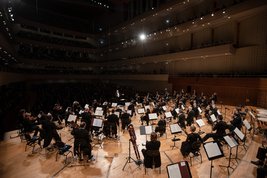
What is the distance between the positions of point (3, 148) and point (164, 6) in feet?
73.5

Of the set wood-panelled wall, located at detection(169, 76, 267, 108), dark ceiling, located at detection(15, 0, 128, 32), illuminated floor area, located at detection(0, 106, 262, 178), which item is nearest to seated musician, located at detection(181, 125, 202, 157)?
illuminated floor area, located at detection(0, 106, 262, 178)

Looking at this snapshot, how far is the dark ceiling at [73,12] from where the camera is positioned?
31.6 meters

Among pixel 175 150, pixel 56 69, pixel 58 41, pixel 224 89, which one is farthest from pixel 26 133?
pixel 58 41

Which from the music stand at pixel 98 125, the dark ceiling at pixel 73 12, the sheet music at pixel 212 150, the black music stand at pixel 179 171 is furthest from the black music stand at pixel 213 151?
the dark ceiling at pixel 73 12

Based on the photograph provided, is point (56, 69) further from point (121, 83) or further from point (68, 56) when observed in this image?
point (121, 83)

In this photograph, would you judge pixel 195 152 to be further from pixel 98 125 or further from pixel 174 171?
pixel 98 125

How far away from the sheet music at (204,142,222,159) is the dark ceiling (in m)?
27.2

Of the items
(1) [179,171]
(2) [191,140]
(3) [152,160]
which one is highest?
(1) [179,171]

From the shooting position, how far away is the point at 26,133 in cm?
801

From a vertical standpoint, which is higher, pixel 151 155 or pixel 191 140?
pixel 191 140

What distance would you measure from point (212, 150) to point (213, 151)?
0.03 m

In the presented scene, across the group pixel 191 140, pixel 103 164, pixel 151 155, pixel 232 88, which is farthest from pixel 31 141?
pixel 232 88

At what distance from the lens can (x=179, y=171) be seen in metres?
4.10

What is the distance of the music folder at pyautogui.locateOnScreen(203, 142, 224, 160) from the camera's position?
16.5ft
